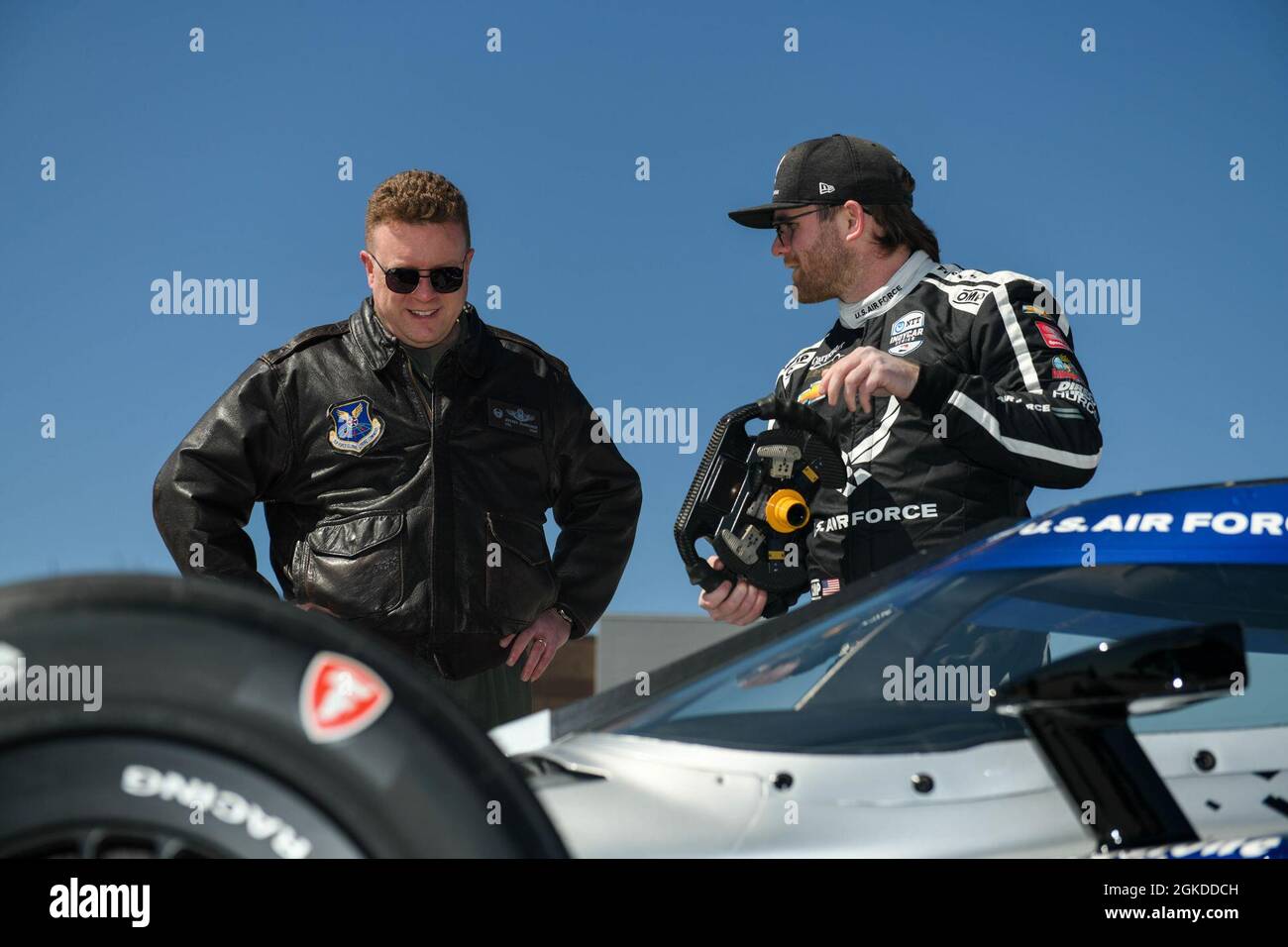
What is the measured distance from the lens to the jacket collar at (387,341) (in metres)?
3.11

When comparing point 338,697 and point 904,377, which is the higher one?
point 904,377

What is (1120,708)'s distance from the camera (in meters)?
1.06

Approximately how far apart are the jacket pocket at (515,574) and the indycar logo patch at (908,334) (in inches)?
42.2

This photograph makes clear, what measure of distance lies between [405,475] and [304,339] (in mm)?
530

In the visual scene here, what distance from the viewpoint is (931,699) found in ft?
5.05

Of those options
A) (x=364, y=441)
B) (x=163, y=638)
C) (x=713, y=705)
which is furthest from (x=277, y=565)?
(x=163, y=638)

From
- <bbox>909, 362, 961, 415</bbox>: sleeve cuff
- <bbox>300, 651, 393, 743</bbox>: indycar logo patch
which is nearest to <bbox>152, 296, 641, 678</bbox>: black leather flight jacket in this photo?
<bbox>909, 362, 961, 415</bbox>: sleeve cuff

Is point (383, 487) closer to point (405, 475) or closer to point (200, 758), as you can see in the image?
point (405, 475)

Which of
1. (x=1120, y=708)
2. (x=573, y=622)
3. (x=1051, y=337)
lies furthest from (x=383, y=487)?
(x=1120, y=708)

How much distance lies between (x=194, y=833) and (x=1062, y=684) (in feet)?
2.29

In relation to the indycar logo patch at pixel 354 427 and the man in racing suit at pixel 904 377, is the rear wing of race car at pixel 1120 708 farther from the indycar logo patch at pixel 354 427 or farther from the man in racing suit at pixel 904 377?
the indycar logo patch at pixel 354 427

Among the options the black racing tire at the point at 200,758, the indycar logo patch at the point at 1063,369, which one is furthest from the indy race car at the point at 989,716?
the indycar logo patch at the point at 1063,369

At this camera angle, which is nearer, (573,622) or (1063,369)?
(1063,369)

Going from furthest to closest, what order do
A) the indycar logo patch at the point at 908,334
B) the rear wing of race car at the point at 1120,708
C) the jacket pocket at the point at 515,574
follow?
1. the jacket pocket at the point at 515,574
2. the indycar logo patch at the point at 908,334
3. the rear wing of race car at the point at 1120,708
